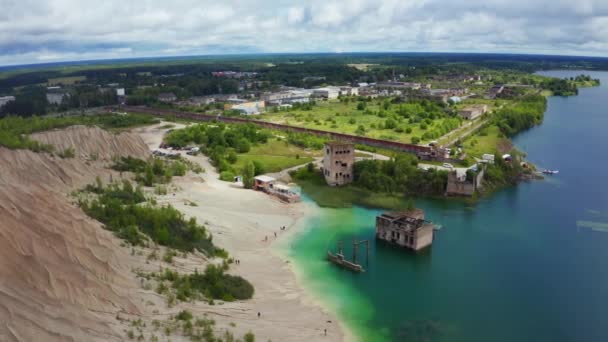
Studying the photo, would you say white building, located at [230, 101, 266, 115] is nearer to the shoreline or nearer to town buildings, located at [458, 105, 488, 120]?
town buildings, located at [458, 105, 488, 120]

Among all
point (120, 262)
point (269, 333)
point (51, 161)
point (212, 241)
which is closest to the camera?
point (269, 333)

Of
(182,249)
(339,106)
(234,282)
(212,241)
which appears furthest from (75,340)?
(339,106)

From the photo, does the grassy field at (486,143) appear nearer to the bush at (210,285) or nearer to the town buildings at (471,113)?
the town buildings at (471,113)

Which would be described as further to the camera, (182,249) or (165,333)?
(182,249)

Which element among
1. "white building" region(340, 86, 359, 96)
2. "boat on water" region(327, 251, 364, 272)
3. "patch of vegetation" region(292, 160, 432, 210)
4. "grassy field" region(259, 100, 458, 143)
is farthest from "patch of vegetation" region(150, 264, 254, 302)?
"white building" region(340, 86, 359, 96)

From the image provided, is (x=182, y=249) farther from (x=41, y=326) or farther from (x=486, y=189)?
(x=486, y=189)

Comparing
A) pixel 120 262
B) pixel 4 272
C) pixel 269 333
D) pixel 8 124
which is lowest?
pixel 269 333
